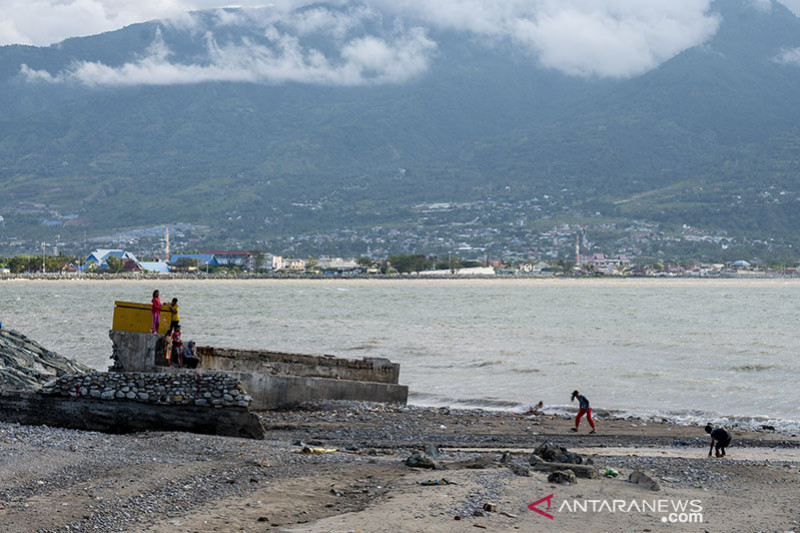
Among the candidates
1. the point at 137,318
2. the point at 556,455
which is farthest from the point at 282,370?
the point at 556,455

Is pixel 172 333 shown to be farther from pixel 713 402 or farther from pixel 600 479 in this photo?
pixel 713 402

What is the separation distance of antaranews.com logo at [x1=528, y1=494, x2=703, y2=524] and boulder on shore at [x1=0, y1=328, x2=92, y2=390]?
1207cm

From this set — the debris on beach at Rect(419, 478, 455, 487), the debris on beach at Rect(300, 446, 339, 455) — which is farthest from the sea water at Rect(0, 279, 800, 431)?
the debris on beach at Rect(419, 478, 455, 487)

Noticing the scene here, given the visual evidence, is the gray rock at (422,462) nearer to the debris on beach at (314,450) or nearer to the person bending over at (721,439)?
the debris on beach at (314,450)

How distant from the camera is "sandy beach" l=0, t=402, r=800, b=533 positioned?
9961 millimetres

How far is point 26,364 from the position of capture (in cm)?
2192

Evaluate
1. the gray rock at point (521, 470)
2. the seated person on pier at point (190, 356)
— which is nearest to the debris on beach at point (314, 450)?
the gray rock at point (521, 470)

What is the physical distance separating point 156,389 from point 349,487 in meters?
5.36

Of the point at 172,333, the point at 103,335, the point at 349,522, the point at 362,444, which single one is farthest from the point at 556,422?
the point at 103,335

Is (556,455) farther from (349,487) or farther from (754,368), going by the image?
(754,368)

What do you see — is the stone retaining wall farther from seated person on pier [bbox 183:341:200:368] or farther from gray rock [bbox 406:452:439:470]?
Result: seated person on pier [bbox 183:341:200:368]

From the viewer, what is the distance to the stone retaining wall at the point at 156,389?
15.3 metres

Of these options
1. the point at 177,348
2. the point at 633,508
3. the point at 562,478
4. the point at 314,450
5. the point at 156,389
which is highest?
the point at 177,348

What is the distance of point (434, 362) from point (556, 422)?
14164 millimetres
